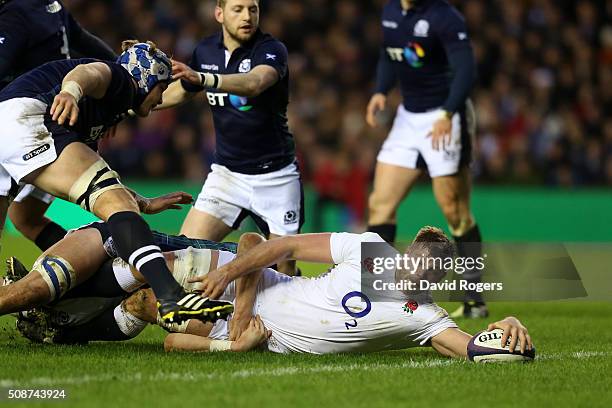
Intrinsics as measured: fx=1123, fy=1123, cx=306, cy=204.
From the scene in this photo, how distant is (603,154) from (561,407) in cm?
1355

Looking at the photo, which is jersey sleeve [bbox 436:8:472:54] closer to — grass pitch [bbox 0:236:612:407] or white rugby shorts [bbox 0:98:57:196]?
grass pitch [bbox 0:236:612:407]

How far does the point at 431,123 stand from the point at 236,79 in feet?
8.91

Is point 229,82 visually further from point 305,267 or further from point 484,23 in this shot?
point 484,23

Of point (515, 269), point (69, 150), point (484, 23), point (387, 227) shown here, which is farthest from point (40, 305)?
point (484, 23)

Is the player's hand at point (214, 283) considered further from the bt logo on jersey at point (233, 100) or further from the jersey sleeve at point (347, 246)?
the bt logo on jersey at point (233, 100)

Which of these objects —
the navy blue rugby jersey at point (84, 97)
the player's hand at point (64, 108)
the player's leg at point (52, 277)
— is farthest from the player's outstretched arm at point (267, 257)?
the navy blue rugby jersey at point (84, 97)

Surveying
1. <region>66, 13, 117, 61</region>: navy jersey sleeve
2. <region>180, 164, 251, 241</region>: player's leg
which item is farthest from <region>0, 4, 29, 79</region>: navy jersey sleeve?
<region>180, 164, 251, 241</region>: player's leg

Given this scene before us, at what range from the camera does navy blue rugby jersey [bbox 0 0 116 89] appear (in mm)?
7883

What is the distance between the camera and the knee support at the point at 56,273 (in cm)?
647

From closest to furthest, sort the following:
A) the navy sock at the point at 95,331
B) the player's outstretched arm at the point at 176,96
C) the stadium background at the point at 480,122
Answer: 1. the navy sock at the point at 95,331
2. the player's outstretched arm at the point at 176,96
3. the stadium background at the point at 480,122

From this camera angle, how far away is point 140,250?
6.22 metres

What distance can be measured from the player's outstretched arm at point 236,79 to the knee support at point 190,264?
1126 mm

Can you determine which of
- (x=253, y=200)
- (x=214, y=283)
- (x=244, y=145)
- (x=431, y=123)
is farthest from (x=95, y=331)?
(x=431, y=123)

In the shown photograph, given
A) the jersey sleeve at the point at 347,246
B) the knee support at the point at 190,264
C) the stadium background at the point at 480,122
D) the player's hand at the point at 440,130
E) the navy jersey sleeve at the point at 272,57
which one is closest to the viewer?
the jersey sleeve at the point at 347,246
